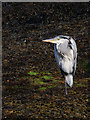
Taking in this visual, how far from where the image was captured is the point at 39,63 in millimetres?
7742

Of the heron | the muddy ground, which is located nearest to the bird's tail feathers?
the heron

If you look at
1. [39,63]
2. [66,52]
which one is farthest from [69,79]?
[39,63]

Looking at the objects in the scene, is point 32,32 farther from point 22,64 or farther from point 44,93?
point 44,93

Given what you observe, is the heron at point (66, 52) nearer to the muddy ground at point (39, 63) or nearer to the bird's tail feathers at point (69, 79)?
the bird's tail feathers at point (69, 79)

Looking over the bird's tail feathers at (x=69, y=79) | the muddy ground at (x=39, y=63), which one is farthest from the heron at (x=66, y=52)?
the muddy ground at (x=39, y=63)

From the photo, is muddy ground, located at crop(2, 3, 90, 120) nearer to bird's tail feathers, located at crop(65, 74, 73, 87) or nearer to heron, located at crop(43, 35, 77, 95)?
bird's tail feathers, located at crop(65, 74, 73, 87)

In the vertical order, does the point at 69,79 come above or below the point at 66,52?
below

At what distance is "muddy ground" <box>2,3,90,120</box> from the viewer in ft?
16.1

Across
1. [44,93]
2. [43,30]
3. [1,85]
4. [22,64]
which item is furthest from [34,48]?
[44,93]

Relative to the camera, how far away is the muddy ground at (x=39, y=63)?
4902 millimetres

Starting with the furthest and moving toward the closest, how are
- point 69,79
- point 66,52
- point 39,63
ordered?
point 39,63, point 69,79, point 66,52

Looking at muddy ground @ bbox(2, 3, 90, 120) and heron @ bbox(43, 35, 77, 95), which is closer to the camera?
heron @ bbox(43, 35, 77, 95)

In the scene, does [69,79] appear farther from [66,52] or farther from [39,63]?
[39,63]

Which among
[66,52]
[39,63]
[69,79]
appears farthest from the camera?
[39,63]
